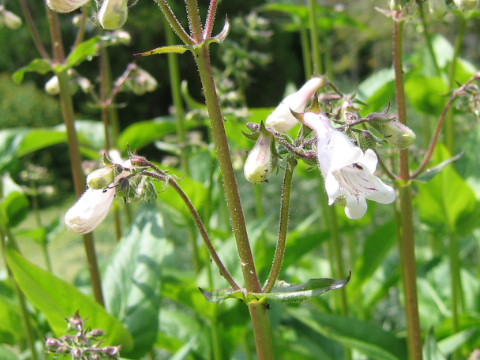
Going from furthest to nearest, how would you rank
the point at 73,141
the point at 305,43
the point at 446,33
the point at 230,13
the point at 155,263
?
1. the point at 230,13
2. the point at 446,33
3. the point at 305,43
4. the point at 73,141
5. the point at 155,263

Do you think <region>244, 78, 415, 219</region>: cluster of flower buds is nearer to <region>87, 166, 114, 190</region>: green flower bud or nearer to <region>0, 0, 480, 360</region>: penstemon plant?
<region>0, 0, 480, 360</region>: penstemon plant

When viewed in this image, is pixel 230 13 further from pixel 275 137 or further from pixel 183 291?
pixel 275 137

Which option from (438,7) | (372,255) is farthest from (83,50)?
(372,255)

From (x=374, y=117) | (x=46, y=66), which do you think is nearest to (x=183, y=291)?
(x=46, y=66)

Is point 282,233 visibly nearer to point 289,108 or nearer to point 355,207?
point 355,207

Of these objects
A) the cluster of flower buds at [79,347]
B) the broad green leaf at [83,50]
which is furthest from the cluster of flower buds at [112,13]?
the broad green leaf at [83,50]

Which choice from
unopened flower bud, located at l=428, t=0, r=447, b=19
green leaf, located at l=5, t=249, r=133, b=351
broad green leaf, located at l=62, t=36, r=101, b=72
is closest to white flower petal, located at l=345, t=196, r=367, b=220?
unopened flower bud, located at l=428, t=0, r=447, b=19
